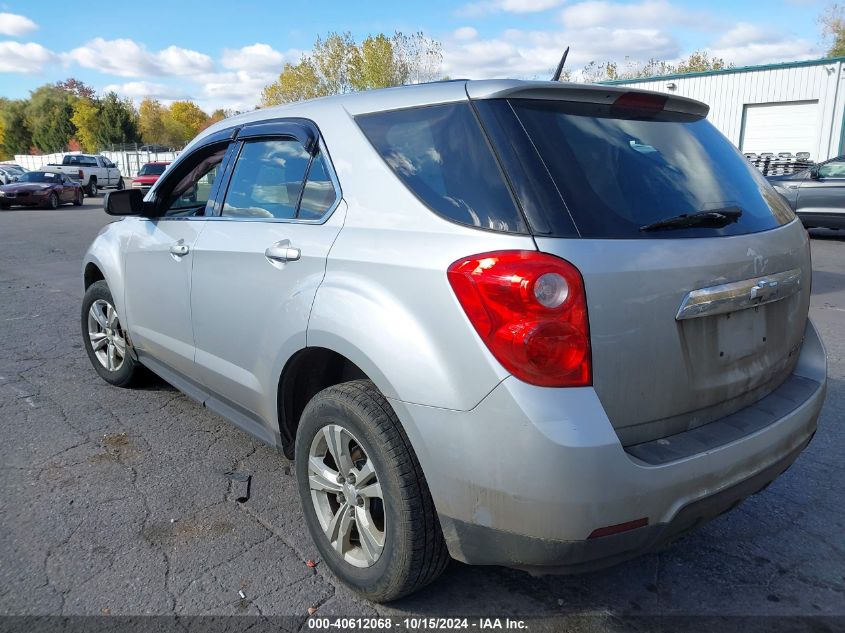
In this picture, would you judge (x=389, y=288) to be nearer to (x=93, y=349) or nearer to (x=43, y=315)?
(x=93, y=349)

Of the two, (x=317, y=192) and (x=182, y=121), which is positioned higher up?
(x=182, y=121)

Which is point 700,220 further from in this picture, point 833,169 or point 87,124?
point 87,124

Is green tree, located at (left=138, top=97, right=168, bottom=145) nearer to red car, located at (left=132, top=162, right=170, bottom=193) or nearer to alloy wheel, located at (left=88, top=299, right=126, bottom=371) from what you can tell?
red car, located at (left=132, top=162, right=170, bottom=193)

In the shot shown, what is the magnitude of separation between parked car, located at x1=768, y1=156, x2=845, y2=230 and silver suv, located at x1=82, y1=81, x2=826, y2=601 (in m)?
11.8

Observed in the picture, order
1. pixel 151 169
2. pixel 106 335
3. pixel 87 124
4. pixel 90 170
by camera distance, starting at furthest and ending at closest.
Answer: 1. pixel 87 124
2. pixel 90 170
3. pixel 151 169
4. pixel 106 335

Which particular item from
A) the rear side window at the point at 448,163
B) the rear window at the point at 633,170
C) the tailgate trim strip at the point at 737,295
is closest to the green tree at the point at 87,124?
the rear side window at the point at 448,163

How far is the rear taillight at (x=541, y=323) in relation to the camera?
192 cm

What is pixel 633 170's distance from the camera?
2277 millimetres

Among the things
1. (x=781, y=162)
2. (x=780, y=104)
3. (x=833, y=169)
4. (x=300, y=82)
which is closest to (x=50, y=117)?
(x=300, y=82)

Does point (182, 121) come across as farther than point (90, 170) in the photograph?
Yes

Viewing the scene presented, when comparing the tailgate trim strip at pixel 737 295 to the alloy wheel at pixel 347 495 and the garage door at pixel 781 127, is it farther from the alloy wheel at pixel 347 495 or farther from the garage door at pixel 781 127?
the garage door at pixel 781 127

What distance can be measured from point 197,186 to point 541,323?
266 cm

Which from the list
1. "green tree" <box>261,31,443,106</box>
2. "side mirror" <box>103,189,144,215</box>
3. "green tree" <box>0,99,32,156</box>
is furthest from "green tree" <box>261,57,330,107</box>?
"side mirror" <box>103,189,144,215</box>

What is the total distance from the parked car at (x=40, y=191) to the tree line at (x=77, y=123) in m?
46.3
